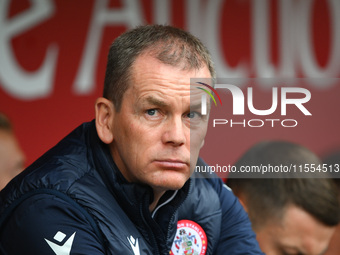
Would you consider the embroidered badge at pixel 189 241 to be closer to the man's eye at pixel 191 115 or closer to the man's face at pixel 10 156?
the man's eye at pixel 191 115

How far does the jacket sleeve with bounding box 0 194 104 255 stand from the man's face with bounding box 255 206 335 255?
1588mm

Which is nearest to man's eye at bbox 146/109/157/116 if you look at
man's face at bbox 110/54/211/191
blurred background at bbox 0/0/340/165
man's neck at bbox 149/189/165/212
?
man's face at bbox 110/54/211/191

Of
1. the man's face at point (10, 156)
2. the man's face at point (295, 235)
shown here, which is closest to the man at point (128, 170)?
the man's face at point (295, 235)

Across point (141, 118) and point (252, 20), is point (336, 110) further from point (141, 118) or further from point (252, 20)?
point (141, 118)

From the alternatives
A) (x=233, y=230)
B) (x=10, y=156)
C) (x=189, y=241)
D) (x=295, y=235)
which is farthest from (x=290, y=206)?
(x=10, y=156)

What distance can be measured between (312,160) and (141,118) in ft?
5.51

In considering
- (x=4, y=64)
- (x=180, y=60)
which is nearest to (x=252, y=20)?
(x=4, y=64)

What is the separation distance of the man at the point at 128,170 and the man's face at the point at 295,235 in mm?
1103

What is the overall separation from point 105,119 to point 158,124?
20 cm

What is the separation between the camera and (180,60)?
1.58 metres

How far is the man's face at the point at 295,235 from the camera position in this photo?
282 cm

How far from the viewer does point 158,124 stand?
157 centimetres

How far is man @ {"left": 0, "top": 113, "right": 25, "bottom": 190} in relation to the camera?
284 cm

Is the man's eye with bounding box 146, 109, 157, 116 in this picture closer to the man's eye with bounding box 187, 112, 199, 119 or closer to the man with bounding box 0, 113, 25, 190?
the man's eye with bounding box 187, 112, 199, 119
